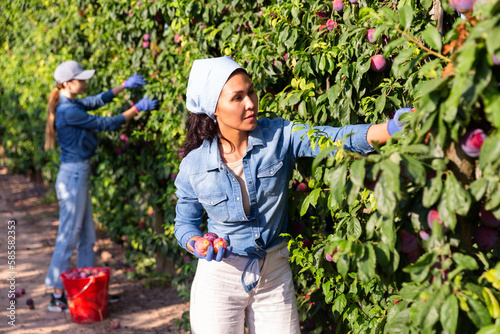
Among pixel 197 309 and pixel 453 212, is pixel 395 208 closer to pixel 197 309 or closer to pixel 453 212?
pixel 453 212

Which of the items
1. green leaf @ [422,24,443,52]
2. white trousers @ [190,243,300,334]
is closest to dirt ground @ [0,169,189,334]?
white trousers @ [190,243,300,334]

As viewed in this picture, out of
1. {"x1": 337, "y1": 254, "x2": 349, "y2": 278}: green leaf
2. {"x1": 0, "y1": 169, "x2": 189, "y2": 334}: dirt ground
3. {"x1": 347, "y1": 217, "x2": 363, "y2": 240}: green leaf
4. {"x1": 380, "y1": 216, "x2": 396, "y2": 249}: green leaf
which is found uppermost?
{"x1": 380, "y1": 216, "x2": 396, "y2": 249}: green leaf

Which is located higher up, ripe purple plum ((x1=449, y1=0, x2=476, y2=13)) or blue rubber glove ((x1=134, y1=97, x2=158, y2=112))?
ripe purple plum ((x1=449, y1=0, x2=476, y2=13))

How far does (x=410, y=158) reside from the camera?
112cm

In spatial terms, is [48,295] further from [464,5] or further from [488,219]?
[464,5]

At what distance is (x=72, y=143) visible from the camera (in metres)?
3.73

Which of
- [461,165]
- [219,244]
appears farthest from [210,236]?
[461,165]

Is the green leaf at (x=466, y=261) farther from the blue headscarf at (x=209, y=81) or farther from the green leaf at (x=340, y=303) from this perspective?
the blue headscarf at (x=209, y=81)

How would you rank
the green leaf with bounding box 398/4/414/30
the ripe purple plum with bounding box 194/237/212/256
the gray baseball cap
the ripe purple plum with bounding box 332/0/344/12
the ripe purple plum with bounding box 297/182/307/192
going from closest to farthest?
the green leaf with bounding box 398/4/414/30, the ripe purple plum with bounding box 194/237/212/256, the ripe purple plum with bounding box 332/0/344/12, the ripe purple plum with bounding box 297/182/307/192, the gray baseball cap

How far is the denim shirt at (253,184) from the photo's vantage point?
1.78 meters

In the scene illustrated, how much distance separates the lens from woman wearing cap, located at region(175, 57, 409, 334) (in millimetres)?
1751

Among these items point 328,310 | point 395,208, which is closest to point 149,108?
point 328,310

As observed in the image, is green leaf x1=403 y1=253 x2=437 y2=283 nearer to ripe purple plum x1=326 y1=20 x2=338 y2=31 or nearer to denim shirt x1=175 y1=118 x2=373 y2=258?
denim shirt x1=175 y1=118 x2=373 y2=258

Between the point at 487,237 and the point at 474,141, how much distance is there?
27 cm
